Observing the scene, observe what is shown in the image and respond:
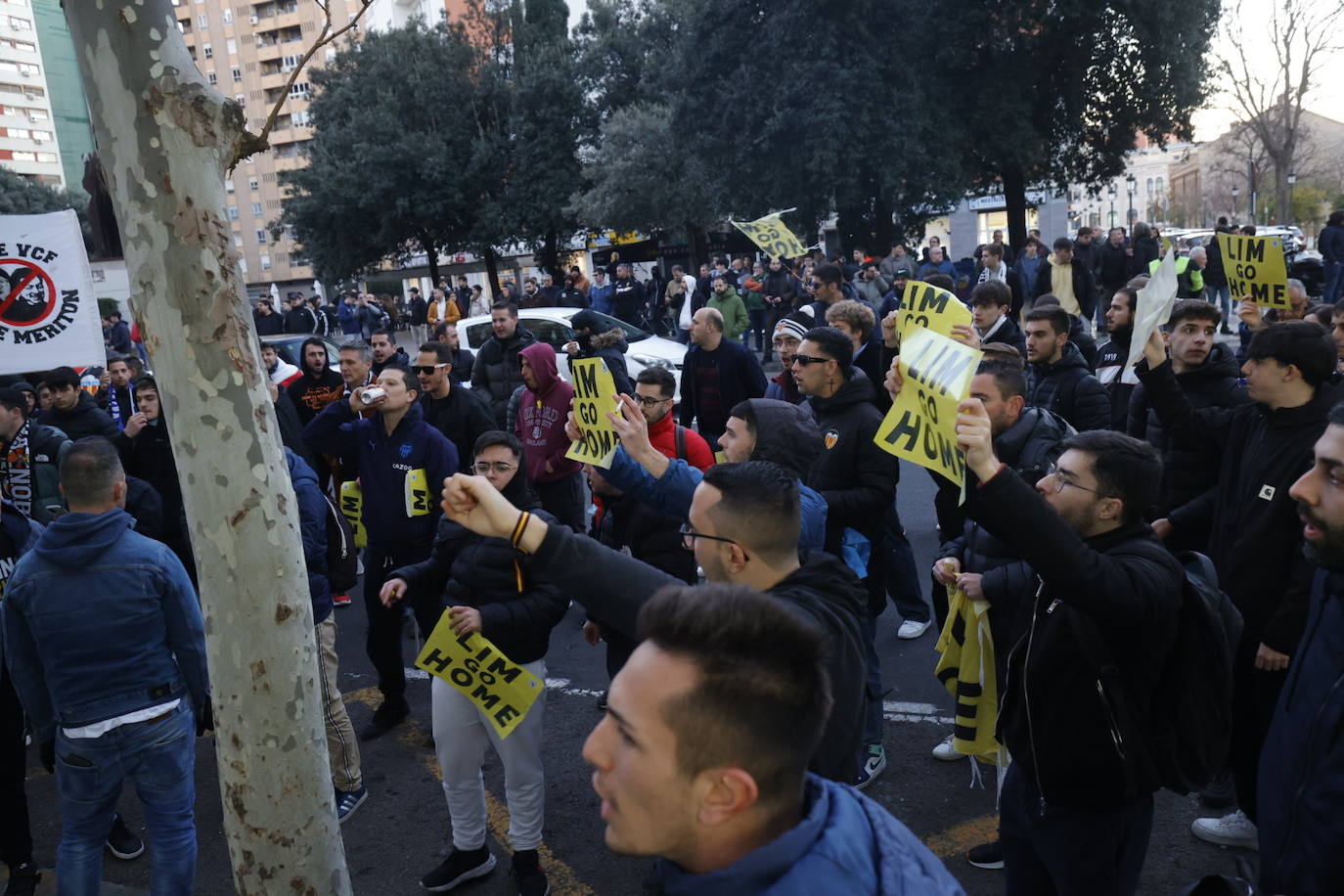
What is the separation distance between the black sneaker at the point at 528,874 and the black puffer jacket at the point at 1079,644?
211 centimetres

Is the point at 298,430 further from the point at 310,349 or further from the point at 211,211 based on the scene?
the point at 211,211

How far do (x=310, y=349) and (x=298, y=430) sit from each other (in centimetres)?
154

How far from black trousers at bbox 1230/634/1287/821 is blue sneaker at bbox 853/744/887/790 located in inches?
57.5

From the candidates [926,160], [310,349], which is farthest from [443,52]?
[310,349]

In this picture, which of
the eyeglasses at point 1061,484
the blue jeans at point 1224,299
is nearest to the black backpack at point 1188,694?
the eyeglasses at point 1061,484

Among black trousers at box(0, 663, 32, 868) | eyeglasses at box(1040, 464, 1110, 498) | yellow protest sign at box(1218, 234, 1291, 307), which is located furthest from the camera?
yellow protest sign at box(1218, 234, 1291, 307)

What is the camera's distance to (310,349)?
870cm

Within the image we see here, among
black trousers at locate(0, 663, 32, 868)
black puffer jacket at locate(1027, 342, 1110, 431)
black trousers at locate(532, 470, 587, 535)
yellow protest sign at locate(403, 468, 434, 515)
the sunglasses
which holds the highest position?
the sunglasses

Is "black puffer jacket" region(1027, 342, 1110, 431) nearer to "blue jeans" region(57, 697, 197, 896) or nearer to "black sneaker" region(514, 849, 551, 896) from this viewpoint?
"black sneaker" region(514, 849, 551, 896)

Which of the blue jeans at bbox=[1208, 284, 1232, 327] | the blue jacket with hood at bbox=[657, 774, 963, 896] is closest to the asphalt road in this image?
the blue jacket with hood at bbox=[657, 774, 963, 896]

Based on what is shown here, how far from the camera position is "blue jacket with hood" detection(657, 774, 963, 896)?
1420 millimetres

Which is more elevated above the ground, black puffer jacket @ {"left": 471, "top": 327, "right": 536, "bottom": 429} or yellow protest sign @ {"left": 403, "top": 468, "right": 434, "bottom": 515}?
black puffer jacket @ {"left": 471, "top": 327, "right": 536, "bottom": 429}

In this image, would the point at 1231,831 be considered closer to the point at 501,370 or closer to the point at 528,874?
the point at 528,874

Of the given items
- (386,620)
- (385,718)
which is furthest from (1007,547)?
(385,718)
